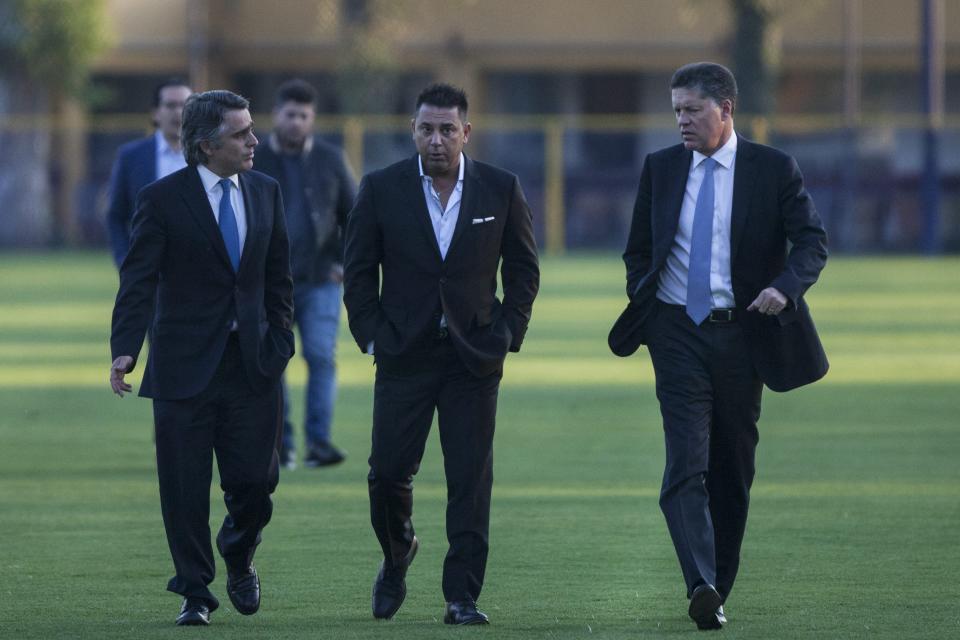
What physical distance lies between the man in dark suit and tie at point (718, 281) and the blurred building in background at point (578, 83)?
30070 millimetres

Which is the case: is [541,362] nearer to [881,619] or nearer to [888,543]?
[888,543]

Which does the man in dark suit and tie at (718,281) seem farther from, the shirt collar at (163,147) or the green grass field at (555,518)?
the shirt collar at (163,147)

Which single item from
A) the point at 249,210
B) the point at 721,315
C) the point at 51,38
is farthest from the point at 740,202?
the point at 51,38

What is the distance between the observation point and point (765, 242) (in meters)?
7.66

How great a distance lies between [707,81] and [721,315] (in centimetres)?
87

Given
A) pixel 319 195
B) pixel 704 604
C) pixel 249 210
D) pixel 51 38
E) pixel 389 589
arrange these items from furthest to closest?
pixel 51 38 → pixel 319 195 → pixel 389 589 → pixel 249 210 → pixel 704 604

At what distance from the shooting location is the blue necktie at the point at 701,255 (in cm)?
759

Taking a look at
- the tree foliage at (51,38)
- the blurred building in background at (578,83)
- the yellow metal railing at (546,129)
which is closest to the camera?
the yellow metal railing at (546,129)

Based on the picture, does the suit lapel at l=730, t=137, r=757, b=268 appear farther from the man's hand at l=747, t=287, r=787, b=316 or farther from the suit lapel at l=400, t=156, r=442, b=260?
the suit lapel at l=400, t=156, r=442, b=260

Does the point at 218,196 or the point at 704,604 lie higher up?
the point at 218,196

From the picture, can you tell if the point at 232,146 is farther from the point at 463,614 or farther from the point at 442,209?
the point at 463,614

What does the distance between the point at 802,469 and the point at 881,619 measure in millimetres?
4309

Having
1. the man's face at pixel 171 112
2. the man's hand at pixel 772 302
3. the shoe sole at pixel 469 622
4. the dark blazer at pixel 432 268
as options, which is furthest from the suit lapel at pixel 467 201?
the man's face at pixel 171 112

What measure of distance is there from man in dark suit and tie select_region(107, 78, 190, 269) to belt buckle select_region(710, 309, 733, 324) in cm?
468
